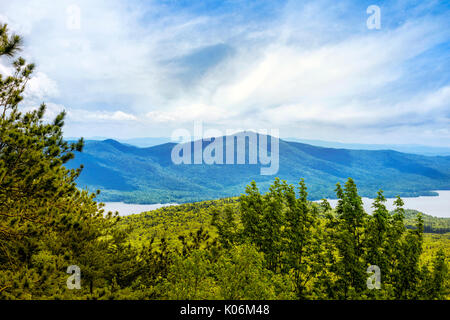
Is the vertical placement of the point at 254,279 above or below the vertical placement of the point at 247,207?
below

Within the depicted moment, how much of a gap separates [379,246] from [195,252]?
9.12 m

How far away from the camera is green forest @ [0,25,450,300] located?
27.9ft

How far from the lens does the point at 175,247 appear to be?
16984mm

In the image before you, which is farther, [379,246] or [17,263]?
[379,246]

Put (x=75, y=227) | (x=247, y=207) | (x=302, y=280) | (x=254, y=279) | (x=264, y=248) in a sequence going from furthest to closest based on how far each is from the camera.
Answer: (x=247, y=207) → (x=264, y=248) → (x=302, y=280) → (x=254, y=279) → (x=75, y=227)

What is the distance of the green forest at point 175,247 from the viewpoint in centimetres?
849

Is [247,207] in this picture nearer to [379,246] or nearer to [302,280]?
[302,280]

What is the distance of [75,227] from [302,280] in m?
12.6

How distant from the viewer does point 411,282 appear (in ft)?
40.4
